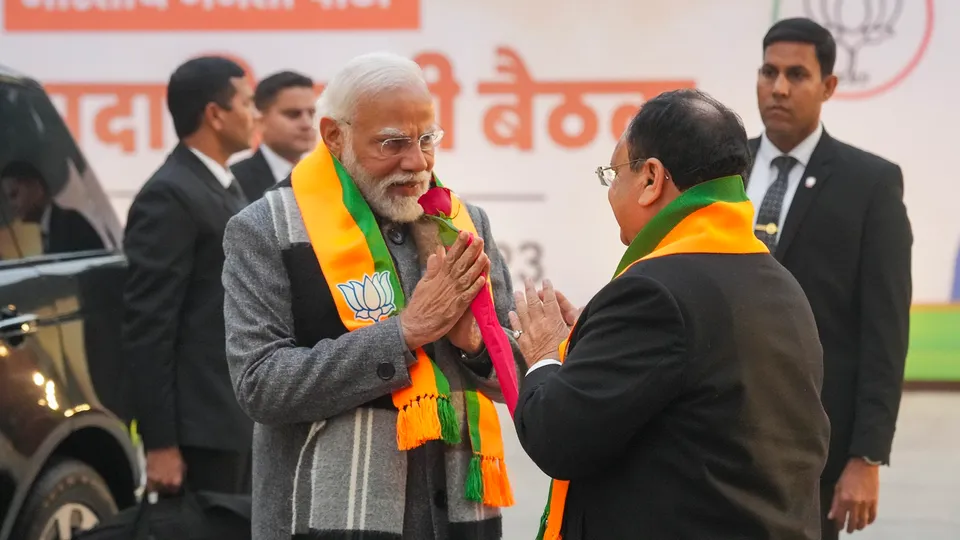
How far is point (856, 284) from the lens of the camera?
12.6 ft

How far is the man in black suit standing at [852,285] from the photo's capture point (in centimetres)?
377

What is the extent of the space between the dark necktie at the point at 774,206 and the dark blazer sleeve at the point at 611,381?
1527 millimetres

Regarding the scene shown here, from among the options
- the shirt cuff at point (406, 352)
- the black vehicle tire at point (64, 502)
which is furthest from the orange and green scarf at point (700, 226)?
the black vehicle tire at point (64, 502)

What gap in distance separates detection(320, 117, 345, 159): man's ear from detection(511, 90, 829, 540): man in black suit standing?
790mm

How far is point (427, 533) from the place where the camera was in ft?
9.84

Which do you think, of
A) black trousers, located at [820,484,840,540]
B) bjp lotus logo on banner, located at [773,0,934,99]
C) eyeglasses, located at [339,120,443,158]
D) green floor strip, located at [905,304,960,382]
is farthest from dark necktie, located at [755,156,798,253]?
green floor strip, located at [905,304,960,382]

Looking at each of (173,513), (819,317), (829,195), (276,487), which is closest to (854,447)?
(819,317)

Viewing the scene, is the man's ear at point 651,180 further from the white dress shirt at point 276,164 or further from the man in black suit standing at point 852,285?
the white dress shirt at point 276,164

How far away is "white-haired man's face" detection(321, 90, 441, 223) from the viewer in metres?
2.99

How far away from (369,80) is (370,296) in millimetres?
473

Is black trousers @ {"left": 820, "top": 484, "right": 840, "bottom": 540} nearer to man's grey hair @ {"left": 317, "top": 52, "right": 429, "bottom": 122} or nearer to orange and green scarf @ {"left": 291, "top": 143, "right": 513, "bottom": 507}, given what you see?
orange and green scarf @ {"left": 291, "top": 143, "right": 513, "bottom": 507}

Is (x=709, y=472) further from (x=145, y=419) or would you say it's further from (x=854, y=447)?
(x=145, y=419)

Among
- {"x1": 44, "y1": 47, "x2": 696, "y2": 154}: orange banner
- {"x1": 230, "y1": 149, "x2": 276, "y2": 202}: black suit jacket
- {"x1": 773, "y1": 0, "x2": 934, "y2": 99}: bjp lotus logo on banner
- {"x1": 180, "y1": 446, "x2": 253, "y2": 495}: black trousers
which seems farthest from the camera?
{"x1": 44, "y1": 47, "x2": 696, "y2": 154}: orange banner

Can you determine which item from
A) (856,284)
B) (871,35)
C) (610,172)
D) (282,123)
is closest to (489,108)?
(871,35)
